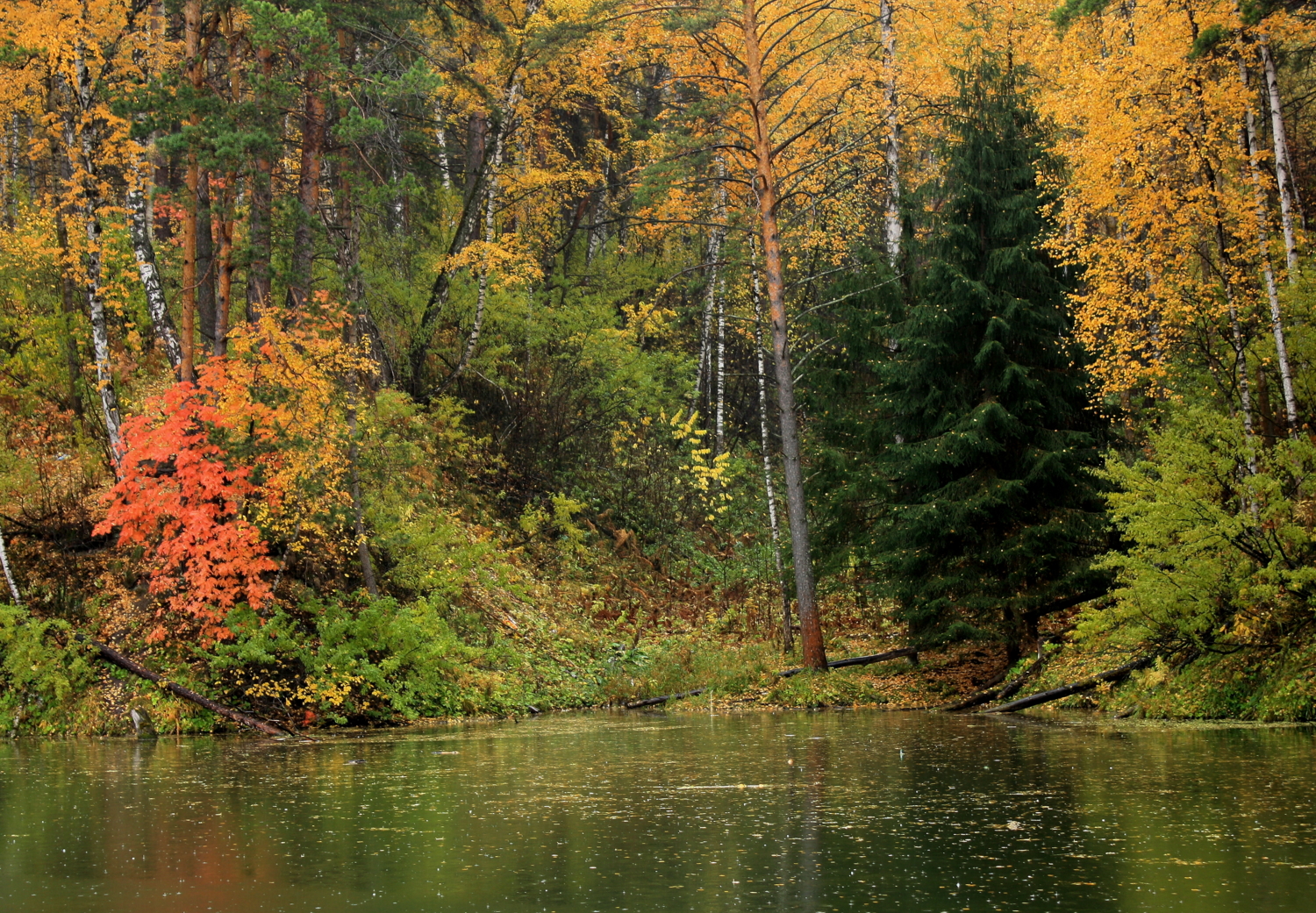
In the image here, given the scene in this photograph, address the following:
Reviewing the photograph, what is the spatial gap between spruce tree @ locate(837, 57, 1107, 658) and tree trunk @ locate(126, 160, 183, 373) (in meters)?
10.9

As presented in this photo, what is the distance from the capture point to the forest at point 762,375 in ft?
52.1

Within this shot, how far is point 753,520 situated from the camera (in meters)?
30.9

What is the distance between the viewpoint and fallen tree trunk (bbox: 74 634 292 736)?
15797 mm

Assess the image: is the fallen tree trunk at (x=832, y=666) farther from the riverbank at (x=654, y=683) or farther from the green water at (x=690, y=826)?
the green water at (x=690, y=826)

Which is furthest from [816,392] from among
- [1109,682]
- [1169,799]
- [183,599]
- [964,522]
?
[1169,799]

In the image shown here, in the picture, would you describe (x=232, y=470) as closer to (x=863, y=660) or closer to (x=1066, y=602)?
(x=863, y=660)

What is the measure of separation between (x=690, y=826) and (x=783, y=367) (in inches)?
509

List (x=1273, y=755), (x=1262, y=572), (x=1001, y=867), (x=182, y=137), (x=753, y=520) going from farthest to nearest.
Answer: (x=753, y=520), (x=182, y=137), (x=1262, y=572), (x=1273, y=755), (x=1001, y=867)

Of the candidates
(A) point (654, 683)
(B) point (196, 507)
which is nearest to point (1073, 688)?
(A) point (654, 683)

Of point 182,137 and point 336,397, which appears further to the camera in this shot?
point 336,397

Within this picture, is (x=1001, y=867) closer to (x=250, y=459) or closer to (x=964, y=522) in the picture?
(x=964, y=522)

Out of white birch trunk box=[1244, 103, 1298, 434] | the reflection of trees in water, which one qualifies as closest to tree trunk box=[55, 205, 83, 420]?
the reflection of trees in water

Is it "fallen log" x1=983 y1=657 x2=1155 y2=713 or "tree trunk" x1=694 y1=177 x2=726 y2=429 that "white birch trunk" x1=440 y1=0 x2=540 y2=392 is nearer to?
"tree trunk" x1=694 y1=177 x2=726 y2=429

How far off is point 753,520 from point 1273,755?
20878 mm
